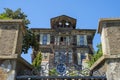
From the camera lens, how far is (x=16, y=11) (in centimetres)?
2695

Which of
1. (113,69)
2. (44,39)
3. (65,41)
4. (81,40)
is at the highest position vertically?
(44,39)

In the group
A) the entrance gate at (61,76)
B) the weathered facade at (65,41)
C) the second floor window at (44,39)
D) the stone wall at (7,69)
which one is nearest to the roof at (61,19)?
the weathered facade at (65,41)

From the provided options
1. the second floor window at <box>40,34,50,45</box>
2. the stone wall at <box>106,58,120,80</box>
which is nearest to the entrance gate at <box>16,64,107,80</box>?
the stone wall at <box>106,58,120,80</box>

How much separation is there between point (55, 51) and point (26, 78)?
25785mm

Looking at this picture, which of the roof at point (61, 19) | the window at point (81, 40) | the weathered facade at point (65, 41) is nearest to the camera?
the weathered facade at point (65, 41)

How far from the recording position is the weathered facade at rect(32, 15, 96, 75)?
32656 millimetres

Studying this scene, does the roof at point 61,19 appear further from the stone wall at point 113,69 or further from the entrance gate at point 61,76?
the stone wall at point 113,69

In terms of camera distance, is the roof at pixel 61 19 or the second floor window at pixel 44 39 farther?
the roof at pixel 61 19

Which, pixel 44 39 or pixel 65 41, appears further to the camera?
pixel 44 39

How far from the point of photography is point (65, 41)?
33938 millimetres

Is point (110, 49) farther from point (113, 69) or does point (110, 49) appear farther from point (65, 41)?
point (65, 41)

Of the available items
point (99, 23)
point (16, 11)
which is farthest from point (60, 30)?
point (99, 23)

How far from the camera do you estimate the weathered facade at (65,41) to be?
1286 inches

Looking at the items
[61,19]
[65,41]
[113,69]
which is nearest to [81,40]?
[65,41]
